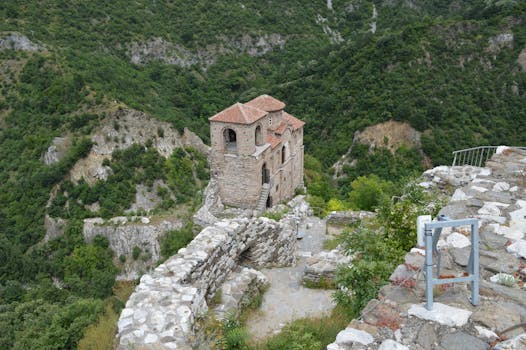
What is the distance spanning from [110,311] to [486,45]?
35.7 m

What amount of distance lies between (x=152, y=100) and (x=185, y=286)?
3800 cm

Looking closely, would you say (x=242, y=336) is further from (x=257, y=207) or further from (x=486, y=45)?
(x=486, y=45)

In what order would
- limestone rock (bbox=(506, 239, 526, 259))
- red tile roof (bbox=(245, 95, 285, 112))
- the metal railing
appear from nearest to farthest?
1. limestone rock (bbox=(506, 239, 526, 259))
2. the metal railing
3. red tile roof (bbox=(245, 95, 285, 112))

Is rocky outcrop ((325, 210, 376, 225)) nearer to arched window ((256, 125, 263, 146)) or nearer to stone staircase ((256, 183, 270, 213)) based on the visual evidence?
stone staircase ((256, 183, 270, 213))

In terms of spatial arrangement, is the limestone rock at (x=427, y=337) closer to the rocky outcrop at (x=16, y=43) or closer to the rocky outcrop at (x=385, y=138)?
the rocky outcrop at (x=385, y=138)

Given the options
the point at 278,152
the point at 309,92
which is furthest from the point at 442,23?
the point at 278,152

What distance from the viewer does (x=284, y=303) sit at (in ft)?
23.5

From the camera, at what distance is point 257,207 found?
19.7 m

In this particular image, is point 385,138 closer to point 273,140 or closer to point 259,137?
point 273,140

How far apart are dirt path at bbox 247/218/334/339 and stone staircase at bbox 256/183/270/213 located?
10175 millimetres

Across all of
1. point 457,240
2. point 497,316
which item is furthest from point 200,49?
point 497,316

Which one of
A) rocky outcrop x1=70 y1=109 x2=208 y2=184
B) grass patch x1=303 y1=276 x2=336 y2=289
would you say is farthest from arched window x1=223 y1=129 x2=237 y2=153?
rocky outcrop x1=70 y1=109 x2=208 y2=184

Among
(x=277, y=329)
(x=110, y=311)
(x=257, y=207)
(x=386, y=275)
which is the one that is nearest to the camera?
(x=386, y=275)

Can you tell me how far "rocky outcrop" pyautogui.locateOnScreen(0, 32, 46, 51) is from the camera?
3409 centimetres
